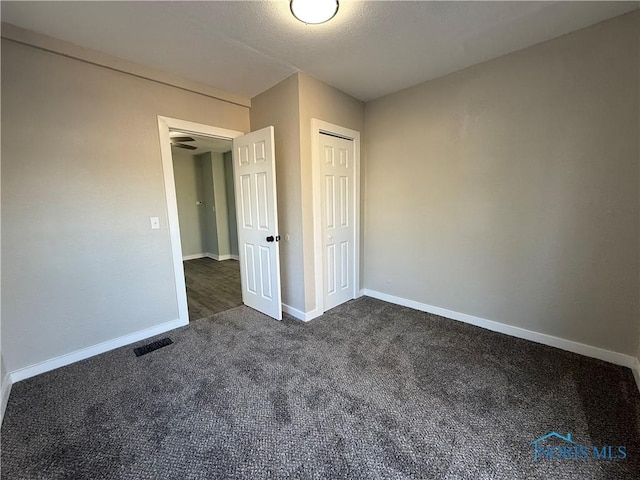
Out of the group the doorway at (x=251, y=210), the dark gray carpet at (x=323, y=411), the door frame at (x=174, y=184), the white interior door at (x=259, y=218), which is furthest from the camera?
the white interior door at (x=259, y=218)

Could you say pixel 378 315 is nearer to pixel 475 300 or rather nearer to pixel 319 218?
pixel 475 300

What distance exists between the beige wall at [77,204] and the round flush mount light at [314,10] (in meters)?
1.51

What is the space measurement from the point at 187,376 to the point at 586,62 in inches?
147

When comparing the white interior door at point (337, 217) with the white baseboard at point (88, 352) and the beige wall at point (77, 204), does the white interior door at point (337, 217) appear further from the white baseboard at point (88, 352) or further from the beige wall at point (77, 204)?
the white baseboard at point (88, 352)

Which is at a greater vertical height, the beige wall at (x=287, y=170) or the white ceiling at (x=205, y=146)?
the white ceiling at (x=205, y=146)

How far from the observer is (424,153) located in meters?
2.87

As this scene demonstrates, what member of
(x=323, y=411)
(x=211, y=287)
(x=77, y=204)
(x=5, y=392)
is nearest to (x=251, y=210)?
(x=77, y=204)

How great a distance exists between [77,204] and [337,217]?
2.36 meters

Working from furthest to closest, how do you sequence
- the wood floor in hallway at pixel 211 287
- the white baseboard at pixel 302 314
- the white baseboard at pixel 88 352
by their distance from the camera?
1. the wood floor in hallway at pixel 211 287
2. the white baseboard at pixel 302 314
3. the white baseboard at pixel 88 352

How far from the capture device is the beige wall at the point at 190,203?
6.00 m

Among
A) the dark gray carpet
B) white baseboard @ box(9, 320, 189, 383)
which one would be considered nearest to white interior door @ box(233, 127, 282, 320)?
the dark gray carpet

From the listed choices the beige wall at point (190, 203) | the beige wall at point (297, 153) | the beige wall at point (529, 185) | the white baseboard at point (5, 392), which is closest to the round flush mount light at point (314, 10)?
the beige wall at point (297, 153)

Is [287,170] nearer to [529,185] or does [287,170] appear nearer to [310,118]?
[310,118]

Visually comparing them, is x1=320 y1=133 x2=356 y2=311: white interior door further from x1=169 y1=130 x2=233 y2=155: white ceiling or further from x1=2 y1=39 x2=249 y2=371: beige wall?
x1=169 y1=130 x2=233 y2=155: white ceiling
